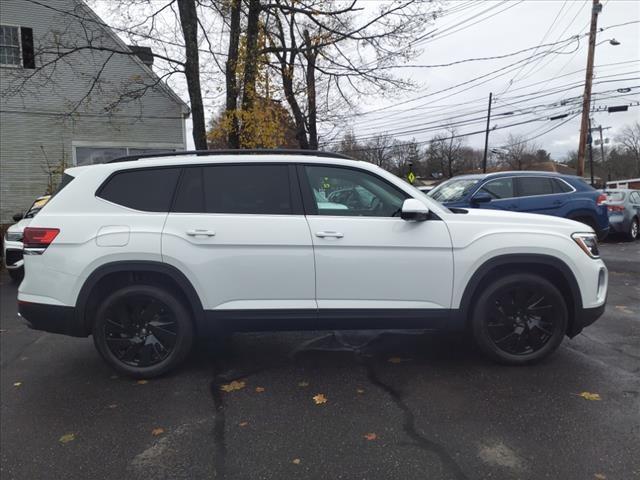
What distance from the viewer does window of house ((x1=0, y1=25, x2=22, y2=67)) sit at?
1677 centimetres

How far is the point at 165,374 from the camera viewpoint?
4129 millimetres

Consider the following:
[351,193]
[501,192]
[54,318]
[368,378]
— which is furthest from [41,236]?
[501,192]

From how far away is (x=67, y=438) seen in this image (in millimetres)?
3217

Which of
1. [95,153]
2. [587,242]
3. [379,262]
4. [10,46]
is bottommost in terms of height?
[379,262]

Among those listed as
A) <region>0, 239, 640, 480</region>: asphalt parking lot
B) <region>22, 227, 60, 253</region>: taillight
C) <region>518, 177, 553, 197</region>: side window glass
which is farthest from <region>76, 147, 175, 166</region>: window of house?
<region>22, 227, 60, 253</region>: taillight

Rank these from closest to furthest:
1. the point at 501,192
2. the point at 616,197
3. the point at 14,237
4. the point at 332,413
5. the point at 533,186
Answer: the point at 332,413 < the point at 14,237 < the point at 501,192 < the point at 533,186 < the point at 616,197

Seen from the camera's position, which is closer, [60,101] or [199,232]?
[199,232]

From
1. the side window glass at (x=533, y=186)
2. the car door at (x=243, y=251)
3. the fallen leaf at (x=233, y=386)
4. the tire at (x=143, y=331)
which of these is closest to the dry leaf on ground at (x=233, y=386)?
the fallen leaf at (x=233, y=386)

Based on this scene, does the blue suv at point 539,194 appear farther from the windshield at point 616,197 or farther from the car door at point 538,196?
the windshield at point 616,197

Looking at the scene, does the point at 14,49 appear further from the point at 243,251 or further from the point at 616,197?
the point at 616,197

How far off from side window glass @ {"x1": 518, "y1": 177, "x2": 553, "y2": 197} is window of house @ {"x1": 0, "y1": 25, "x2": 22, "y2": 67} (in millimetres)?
16582

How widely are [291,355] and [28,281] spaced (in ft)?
7.59

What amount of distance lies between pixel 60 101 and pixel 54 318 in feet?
53.2

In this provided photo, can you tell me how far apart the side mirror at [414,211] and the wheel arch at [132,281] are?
1.77 metres
